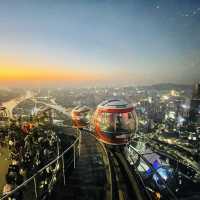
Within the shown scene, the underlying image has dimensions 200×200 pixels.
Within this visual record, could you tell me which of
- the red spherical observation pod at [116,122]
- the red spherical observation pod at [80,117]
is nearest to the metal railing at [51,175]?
the red spherical observation pod at [116,122]

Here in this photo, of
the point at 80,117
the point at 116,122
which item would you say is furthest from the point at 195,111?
the point at 116,122

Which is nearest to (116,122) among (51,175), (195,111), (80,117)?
(51,175)

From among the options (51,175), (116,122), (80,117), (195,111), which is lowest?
(195,111)

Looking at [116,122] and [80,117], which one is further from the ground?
[116,122]

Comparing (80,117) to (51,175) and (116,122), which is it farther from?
(116,122)

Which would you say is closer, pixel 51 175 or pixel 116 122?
pixel 116 122

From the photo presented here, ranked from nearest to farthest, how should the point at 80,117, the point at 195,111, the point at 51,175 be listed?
the point at 51,175, the point at 80,117, the point at 195,111

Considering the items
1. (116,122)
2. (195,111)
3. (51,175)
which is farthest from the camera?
(195,111)

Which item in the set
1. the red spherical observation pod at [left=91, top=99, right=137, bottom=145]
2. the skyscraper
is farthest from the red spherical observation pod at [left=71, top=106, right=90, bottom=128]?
the skyscraper
